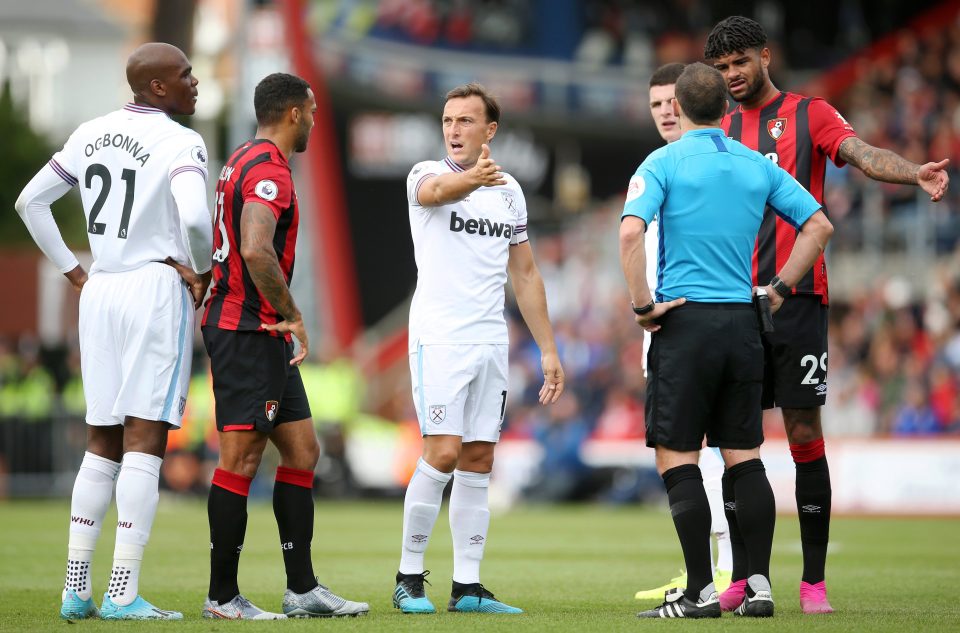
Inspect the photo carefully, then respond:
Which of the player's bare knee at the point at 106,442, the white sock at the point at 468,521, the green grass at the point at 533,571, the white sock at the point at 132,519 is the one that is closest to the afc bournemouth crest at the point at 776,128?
the white sock at the point at 468,521

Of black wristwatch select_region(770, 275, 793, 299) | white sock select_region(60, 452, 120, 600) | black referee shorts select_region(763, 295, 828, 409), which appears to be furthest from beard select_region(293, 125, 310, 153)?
black referee shorts select_region(763, 295, 828, 409)

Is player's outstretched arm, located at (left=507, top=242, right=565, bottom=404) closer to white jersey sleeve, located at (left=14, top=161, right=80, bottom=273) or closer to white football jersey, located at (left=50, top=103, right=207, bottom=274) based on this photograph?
white football jersey, located at (left=50, top=103, right=207, bottom=274)

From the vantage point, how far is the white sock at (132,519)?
6.50m

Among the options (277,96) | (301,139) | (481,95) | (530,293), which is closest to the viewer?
(277,96)

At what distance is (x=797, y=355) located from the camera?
703cm

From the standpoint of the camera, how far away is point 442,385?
697cm

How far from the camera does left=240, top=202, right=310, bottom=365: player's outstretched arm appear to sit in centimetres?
643

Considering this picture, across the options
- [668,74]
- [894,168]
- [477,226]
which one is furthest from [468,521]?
[668,74]

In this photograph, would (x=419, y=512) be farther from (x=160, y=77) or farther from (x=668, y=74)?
(x=668, y=74)

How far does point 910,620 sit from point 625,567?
3825 millimetres

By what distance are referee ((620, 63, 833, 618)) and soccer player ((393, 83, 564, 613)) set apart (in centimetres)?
86

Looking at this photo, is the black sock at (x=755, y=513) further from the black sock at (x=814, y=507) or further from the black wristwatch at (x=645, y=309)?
the black wristwatch at (x=645, y=309)

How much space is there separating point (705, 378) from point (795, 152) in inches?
61.8

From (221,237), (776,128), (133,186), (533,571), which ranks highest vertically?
(776,128)
